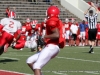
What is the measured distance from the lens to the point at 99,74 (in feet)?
35.2

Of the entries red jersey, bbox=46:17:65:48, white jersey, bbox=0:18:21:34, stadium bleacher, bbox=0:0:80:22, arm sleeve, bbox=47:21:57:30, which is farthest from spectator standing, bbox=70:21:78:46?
arm sleeve, bbox=47:21:57:30

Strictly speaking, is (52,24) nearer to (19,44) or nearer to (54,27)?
(54,27)

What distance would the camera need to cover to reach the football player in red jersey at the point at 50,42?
312 inches

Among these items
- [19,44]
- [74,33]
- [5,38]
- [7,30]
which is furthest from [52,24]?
[74,33]

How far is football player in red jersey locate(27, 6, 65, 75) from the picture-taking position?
7914 millimetres

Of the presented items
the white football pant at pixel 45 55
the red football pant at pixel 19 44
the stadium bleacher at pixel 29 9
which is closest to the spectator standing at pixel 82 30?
the stadium bleacher at pixel 29 9

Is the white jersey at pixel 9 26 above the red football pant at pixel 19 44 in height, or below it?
above

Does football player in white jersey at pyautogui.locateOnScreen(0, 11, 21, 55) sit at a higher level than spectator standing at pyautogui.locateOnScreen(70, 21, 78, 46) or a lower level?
higher

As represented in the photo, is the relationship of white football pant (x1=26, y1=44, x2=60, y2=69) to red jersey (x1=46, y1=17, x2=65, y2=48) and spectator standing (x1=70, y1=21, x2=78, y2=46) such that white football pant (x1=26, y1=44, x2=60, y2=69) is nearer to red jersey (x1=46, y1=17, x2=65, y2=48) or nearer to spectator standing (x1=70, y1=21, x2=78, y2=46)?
red jersey (x1=46, y1=17, x2=65, y2=48)

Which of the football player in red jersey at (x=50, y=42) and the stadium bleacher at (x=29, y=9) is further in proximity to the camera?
the stadium bleacher at (x=29, y=9)

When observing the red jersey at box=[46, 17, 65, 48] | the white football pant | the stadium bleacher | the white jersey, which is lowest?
the stadium bleacher

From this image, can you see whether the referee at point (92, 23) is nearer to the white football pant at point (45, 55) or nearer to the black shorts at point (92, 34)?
the black shorts at point (92, 34)

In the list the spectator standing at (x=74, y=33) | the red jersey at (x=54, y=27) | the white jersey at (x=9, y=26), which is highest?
the red jersey at (x=54, y=27)

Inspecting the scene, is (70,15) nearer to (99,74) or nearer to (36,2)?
(36,2)
